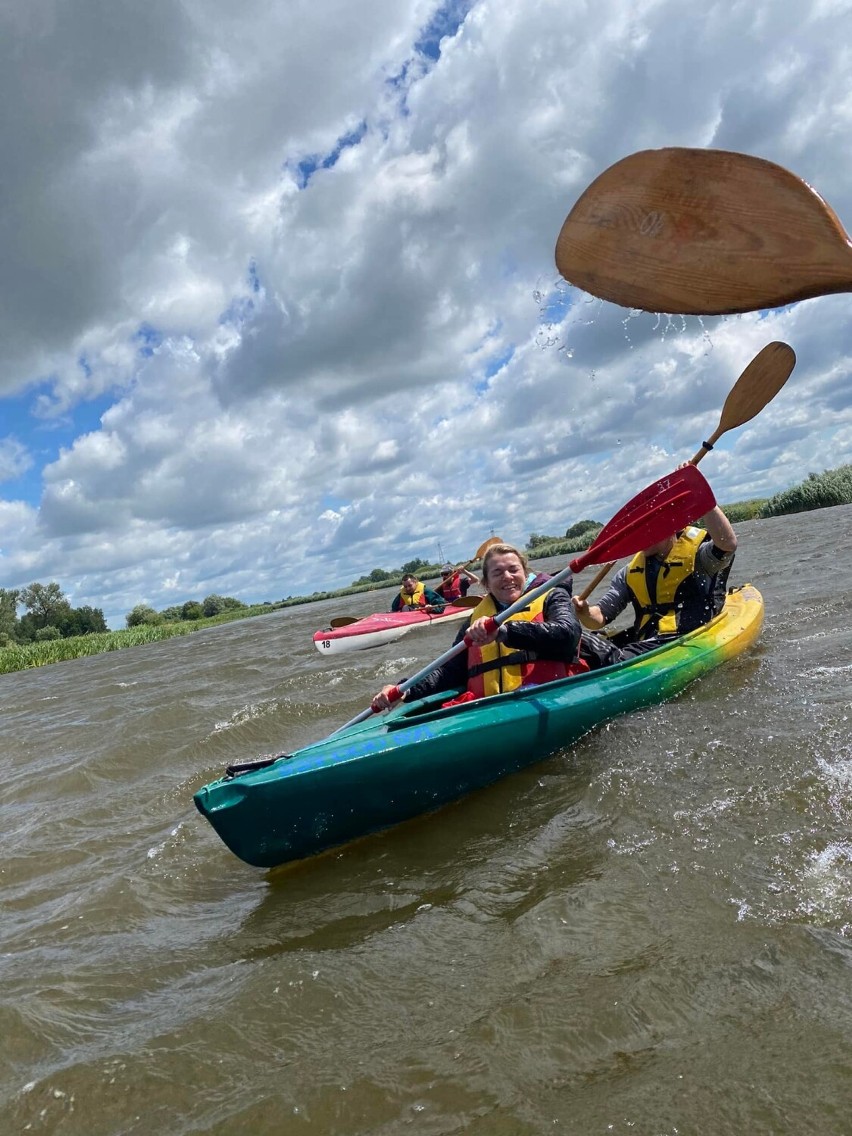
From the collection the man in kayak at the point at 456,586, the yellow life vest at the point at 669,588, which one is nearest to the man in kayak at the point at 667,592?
the yellow life vest at the point at 669,588

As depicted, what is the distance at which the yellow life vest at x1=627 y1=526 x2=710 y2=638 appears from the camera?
6.07 metres

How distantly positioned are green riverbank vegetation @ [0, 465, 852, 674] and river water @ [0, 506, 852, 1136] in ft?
54.9

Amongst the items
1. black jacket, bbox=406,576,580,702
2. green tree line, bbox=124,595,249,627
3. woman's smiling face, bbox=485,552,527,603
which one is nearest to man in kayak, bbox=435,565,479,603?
woman's smiling face, bbox=485,552,527,603

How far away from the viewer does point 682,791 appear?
11.8 ft

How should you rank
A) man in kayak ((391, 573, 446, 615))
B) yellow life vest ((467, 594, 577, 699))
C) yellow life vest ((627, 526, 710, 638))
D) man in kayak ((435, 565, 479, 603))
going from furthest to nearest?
1. man in kayak ((435, 565, 479, 603))
2. man in kayak ((391, 573, 446, 615))
3. yellow life vest ((627, 526, 710, 638))
4. yellow life vest ((467, 594, 577, 699))

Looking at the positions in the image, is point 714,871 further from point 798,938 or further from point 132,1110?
A: point 132,1110

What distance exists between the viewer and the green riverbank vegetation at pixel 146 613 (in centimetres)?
3014

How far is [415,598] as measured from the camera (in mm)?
15242

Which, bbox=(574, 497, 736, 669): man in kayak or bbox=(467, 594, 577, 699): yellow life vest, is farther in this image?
bbox=(574, 497, 736, 669): man in kayak

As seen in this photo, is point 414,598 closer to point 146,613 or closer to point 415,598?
point 415,598

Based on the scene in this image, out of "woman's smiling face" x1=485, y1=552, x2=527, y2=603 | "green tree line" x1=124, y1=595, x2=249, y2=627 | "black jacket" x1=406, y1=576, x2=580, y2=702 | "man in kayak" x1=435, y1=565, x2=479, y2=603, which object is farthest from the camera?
"green tree line" x1=124, y1=595, x2=249, y2=627

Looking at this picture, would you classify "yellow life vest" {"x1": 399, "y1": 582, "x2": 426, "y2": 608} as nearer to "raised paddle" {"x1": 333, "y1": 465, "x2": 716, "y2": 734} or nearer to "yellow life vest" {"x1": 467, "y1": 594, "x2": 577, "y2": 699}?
"raised paddle" {"x1": 333, "y1": 465, "x2": 716, "y2": 734}

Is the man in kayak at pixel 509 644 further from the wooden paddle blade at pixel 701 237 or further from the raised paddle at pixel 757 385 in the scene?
the wooden paddle blade at pixel 701 237

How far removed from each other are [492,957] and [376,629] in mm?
11042
